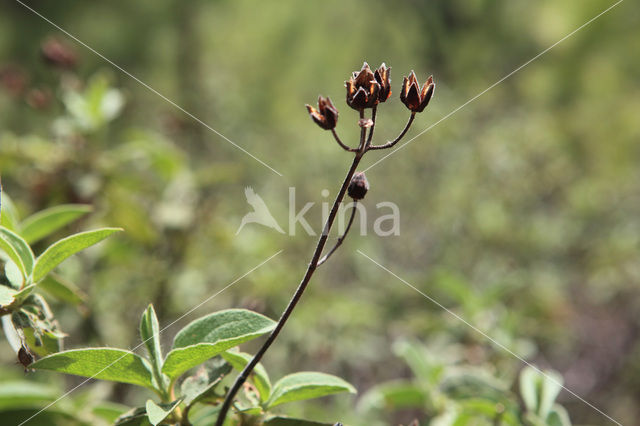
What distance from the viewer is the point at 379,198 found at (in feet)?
7.48

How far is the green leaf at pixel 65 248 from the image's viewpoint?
1.31ft

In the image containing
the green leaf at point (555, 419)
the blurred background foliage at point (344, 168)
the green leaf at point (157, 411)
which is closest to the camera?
the green leaf at point (157, 411)

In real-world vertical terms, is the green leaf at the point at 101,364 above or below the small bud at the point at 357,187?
below

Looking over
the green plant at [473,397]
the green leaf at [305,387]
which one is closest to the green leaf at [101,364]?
the green leaf at [305,387]

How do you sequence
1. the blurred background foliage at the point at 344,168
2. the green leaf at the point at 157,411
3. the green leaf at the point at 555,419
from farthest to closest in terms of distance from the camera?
1. the blurred background foliage at the point at 344,168
2. the green leaf at the point at 555,419
3. the green leaf at the point at 157,411

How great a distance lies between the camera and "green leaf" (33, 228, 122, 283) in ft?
1.31

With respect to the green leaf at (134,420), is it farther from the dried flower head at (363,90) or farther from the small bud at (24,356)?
the dried flower head at (363,90)

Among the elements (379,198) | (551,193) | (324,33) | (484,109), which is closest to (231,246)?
(379,198)

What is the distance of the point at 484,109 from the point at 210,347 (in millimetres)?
2583

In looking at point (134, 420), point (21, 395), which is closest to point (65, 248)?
point (134, 420)

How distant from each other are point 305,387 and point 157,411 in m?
0.12

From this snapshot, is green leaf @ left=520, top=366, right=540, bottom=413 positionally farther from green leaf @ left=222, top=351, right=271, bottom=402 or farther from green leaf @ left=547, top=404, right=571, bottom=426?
green leaf @ left=222, top=351, right=271, bottom=402

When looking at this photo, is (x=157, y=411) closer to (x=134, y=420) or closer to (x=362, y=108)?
(x=134, y=420)

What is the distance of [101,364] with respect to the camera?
14.7 inches
